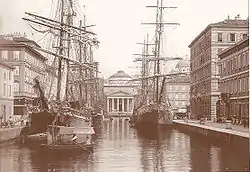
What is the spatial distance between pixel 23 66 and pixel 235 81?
203 inches

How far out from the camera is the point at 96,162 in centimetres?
941

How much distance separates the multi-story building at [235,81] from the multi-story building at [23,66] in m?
3.97

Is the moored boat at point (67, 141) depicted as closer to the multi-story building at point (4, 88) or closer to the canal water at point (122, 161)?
the canal water at point (122, 161)

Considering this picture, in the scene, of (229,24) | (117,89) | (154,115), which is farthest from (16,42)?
(154,115)

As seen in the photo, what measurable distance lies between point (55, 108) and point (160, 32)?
3.75 metres

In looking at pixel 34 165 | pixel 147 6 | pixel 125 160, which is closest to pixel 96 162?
pixel 125 160

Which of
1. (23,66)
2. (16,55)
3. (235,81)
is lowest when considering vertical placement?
(235,81)

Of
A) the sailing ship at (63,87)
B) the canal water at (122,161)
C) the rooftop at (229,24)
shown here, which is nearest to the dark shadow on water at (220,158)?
the canal water at (122,161)

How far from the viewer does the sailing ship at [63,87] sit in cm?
1177

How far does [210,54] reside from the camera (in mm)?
10648

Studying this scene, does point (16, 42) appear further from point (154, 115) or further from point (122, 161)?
point (154, 115)

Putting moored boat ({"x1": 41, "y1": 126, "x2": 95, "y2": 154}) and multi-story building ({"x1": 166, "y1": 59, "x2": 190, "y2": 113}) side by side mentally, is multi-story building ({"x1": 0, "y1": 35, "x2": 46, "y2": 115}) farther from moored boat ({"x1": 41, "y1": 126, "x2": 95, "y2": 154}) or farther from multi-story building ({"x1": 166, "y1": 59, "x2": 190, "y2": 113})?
multi-story building ({"x1": 166, "y1": 59, "x2": 190, "y2": 113})

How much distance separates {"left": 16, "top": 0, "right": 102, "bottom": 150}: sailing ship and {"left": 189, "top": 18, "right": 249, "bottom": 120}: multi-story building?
7.84 feet

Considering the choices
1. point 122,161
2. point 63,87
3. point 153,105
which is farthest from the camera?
point 153,105
